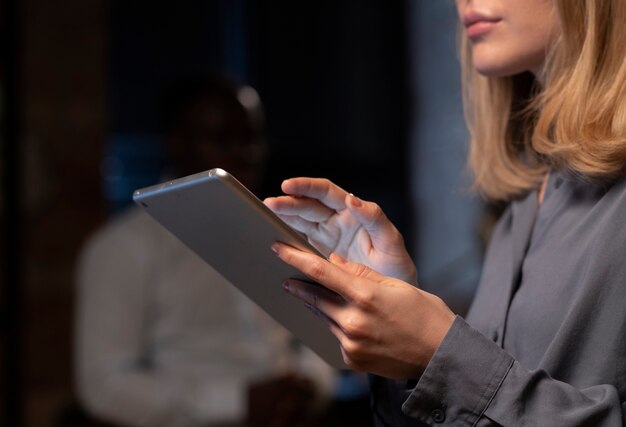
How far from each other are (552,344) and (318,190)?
1.01 feet

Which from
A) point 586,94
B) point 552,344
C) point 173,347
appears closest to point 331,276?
point 552,344

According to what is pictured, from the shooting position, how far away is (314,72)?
4.58m

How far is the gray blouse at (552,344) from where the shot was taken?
3.23 feet

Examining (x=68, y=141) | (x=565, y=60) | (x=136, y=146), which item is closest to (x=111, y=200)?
(x=136, y=146)

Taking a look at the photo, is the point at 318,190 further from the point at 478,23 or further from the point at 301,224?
the point at 478,23

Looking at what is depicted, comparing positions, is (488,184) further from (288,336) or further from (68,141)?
(68,141)

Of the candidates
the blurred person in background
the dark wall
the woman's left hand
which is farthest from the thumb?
the dark wall

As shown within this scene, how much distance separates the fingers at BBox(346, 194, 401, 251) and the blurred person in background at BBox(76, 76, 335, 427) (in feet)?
5.07

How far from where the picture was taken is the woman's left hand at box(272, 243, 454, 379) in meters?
0.93

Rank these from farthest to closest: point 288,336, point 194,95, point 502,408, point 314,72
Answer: point 314,72 → point 194,95 → point 288,336 → point 502,408

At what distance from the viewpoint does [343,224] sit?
1111 mm

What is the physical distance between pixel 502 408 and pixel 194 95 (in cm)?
212

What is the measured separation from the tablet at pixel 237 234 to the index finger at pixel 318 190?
0.07 meters

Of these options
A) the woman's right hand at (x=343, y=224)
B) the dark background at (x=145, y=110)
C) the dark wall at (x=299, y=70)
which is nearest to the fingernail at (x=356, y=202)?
the woman's right hand at (x=343, y=224)
